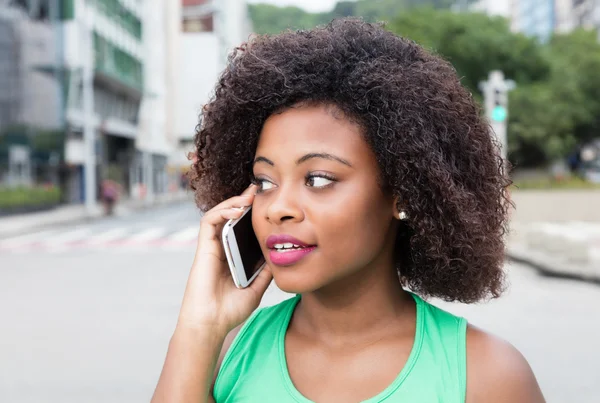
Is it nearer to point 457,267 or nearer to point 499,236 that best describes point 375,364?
point 457,267

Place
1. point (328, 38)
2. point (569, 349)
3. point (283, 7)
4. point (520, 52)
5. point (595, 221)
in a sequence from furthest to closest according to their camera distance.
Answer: point (283, 7) < point (520, 52) < point (595, 221) < point (569, 349) < point (328, 38)

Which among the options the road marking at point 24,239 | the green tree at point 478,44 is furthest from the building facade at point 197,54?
the road marking at point 24,239

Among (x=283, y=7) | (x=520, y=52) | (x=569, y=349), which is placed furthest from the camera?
(x=283, y=7)

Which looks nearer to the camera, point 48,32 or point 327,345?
point 327,345

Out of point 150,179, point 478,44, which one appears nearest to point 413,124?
point 478,44

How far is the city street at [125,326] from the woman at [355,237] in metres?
0.62

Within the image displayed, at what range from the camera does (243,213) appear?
68.5 inches

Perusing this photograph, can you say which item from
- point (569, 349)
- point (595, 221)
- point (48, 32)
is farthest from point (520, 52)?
point (569, 349)

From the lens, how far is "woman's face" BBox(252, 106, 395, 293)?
1558 millimetres

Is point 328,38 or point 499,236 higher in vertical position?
point 328,38

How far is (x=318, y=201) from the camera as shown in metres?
1.56

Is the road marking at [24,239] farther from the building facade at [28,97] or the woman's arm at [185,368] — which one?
the woman's arm at [185,368]

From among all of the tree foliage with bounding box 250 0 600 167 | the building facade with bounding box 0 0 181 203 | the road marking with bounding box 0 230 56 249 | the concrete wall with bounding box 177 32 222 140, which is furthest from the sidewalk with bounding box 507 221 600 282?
the concrete wall with bounding box 177 32 222 140

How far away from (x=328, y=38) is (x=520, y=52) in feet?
116
